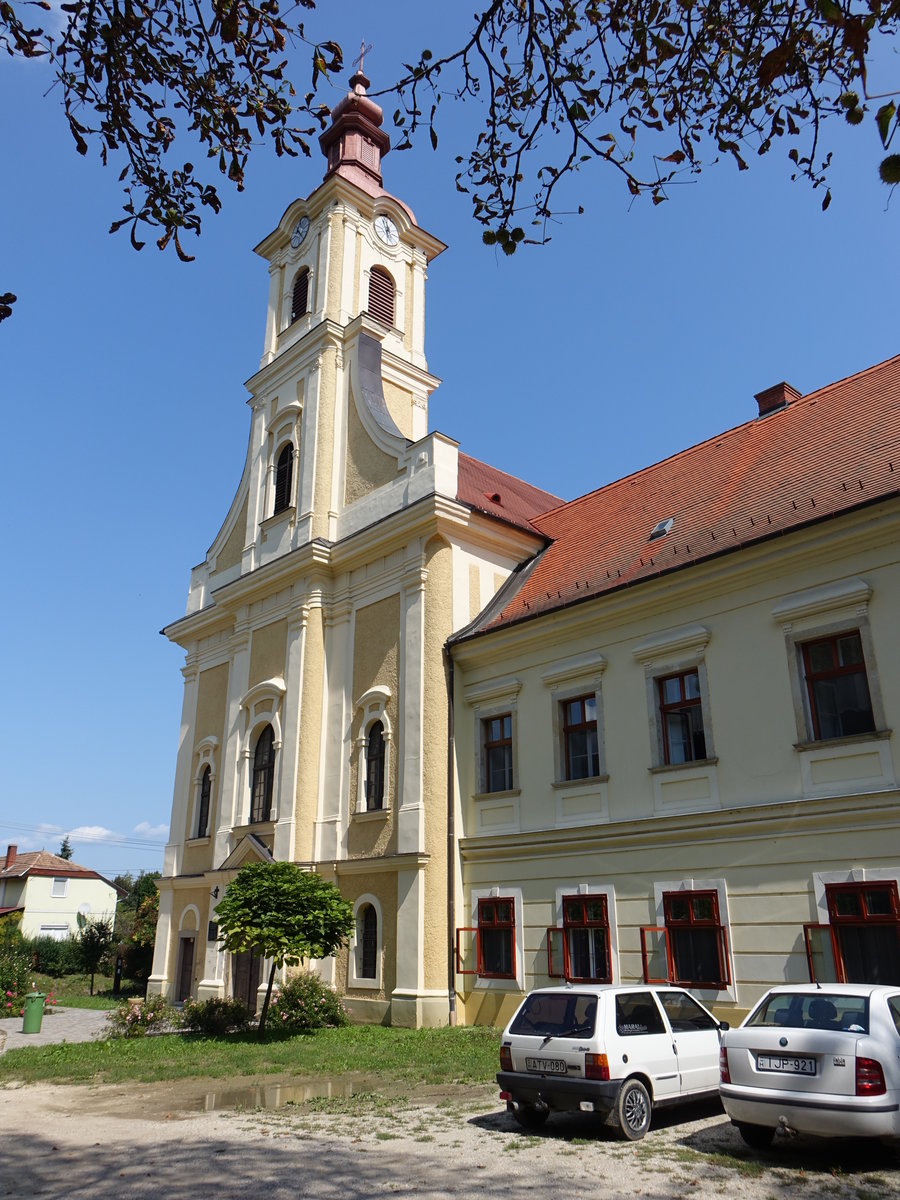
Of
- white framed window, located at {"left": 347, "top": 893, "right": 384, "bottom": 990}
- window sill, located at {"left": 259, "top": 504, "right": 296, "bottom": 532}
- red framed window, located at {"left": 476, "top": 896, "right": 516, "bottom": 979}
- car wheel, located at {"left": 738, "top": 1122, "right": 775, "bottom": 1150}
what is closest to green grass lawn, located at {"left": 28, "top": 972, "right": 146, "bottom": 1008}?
white framed window, located at {"left": 347, "top": 893, "right": 384, "bottom": 990}

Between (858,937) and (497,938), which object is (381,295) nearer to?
(497,938)

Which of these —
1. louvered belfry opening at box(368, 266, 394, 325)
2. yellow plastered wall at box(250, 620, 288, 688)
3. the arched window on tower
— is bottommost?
yellow plastered wall at box(250, 620, 288, 688)

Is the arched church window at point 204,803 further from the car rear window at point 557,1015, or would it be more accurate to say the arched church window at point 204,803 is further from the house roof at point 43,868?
the house roof at point 43,868

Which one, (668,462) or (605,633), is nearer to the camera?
(605,633)

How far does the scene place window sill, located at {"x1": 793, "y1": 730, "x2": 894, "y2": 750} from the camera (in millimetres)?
12812

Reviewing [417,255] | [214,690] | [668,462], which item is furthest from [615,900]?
[417,255]

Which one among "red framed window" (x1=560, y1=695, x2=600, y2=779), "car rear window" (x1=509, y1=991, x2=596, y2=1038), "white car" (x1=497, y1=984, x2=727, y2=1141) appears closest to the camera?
"white car" (x1=497, y1=984, x2=727, y2=1141)

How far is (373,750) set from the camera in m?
21.0

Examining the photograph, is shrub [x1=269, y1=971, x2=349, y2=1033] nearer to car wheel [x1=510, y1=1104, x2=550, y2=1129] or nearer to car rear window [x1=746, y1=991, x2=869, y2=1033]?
car wheel [x1=510, y1=1104, x2=550, y2=1129]

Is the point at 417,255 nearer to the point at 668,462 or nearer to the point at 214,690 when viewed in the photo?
the point at 668,462

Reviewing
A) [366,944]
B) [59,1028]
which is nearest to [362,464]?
[366,944]

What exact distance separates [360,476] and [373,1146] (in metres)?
17.4

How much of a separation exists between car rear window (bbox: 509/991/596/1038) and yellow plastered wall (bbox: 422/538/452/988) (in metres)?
8.67

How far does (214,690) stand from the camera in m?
26.9
